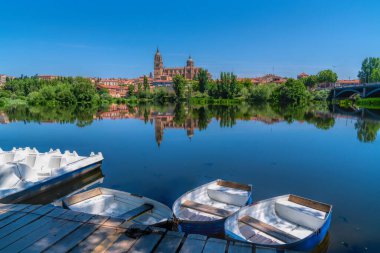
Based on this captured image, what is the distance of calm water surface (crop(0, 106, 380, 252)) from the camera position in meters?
9.85

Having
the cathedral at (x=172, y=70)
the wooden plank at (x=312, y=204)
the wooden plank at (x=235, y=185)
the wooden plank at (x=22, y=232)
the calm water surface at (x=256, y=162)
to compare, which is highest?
the cathedral at (x=172, y=70)

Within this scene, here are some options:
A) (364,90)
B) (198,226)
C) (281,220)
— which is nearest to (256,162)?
(281,220)

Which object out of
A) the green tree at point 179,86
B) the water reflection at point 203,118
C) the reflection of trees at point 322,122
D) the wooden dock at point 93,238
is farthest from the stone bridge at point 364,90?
the wooden dock at point 93,238

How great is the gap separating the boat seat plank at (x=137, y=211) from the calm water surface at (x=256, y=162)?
8.67ft


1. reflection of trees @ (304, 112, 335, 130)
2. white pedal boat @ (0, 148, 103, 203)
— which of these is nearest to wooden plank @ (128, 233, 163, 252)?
white pedal boat @ (0, 148, 103, 203)

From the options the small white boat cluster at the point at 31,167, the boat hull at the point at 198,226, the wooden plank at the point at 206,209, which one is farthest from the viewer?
the small white boat cluster at the point at 31,167

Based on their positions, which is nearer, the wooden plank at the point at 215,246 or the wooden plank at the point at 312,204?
the wooden plank at the point at 215,246

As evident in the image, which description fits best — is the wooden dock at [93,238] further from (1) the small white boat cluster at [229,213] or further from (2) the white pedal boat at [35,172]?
(2) the white pedal boat at [35,172]

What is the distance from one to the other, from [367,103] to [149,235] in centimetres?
8117

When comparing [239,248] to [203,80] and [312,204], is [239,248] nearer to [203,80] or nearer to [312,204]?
[312,204]

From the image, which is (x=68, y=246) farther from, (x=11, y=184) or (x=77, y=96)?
(x=77, y=96)

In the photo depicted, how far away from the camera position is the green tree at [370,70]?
10956 centimetres

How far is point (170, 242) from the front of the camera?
2.67 meters

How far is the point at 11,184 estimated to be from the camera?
964cm
